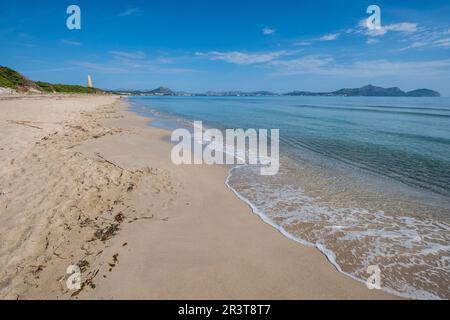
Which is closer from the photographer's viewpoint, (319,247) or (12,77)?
(319,247)

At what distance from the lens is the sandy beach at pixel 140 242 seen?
11.6ft

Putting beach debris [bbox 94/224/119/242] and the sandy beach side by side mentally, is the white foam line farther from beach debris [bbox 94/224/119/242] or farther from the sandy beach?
beach debris [bbox 94/224/119/242]

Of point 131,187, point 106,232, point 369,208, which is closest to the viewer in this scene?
point 106,232

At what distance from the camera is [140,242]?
455cm

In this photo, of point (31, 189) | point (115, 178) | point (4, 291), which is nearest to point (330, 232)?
point (4, 291)

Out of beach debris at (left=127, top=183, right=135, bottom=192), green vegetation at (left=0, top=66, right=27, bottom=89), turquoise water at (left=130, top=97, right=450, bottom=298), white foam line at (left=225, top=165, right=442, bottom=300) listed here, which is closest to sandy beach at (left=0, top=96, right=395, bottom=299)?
beach debris at (left=127, top=183, right=135, bottom=192)

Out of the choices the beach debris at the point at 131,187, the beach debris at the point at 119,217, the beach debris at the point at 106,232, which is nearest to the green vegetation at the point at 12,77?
the beach debris at the point at 131,187

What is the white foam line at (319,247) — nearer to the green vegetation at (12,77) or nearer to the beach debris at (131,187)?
the beach debris at (131,187)

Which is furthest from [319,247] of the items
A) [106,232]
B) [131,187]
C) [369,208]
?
[131,187]

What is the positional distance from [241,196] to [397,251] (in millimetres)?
3762

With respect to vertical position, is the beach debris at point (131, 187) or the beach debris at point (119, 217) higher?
the beach debris at point (131, 187)

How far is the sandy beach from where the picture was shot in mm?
3541

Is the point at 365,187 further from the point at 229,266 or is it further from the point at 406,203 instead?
the point at 229,266

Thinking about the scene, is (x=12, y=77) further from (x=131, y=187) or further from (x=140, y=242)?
(x=140, y=242)
